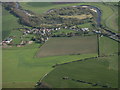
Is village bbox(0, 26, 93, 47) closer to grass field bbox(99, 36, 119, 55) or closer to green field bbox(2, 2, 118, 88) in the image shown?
green field bbox(2, 2, 118, 88)

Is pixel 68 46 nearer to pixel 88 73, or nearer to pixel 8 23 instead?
pixel 88 73

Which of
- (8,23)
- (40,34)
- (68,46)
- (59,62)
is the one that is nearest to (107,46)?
(68,46)

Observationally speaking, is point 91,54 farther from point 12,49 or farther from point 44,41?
point 12,49

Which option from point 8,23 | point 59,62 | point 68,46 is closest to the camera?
point 59,62

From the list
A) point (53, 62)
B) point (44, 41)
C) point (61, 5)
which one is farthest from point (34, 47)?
point (61, 5)

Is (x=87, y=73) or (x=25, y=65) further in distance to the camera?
(x=25, y=65)

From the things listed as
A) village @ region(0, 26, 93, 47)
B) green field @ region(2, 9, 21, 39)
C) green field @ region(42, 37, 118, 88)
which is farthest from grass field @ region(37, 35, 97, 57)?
green field @ region(2, 9, 21, 39)

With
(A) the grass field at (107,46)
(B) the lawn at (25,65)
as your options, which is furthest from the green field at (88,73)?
(B) the lawn at (25,65)
